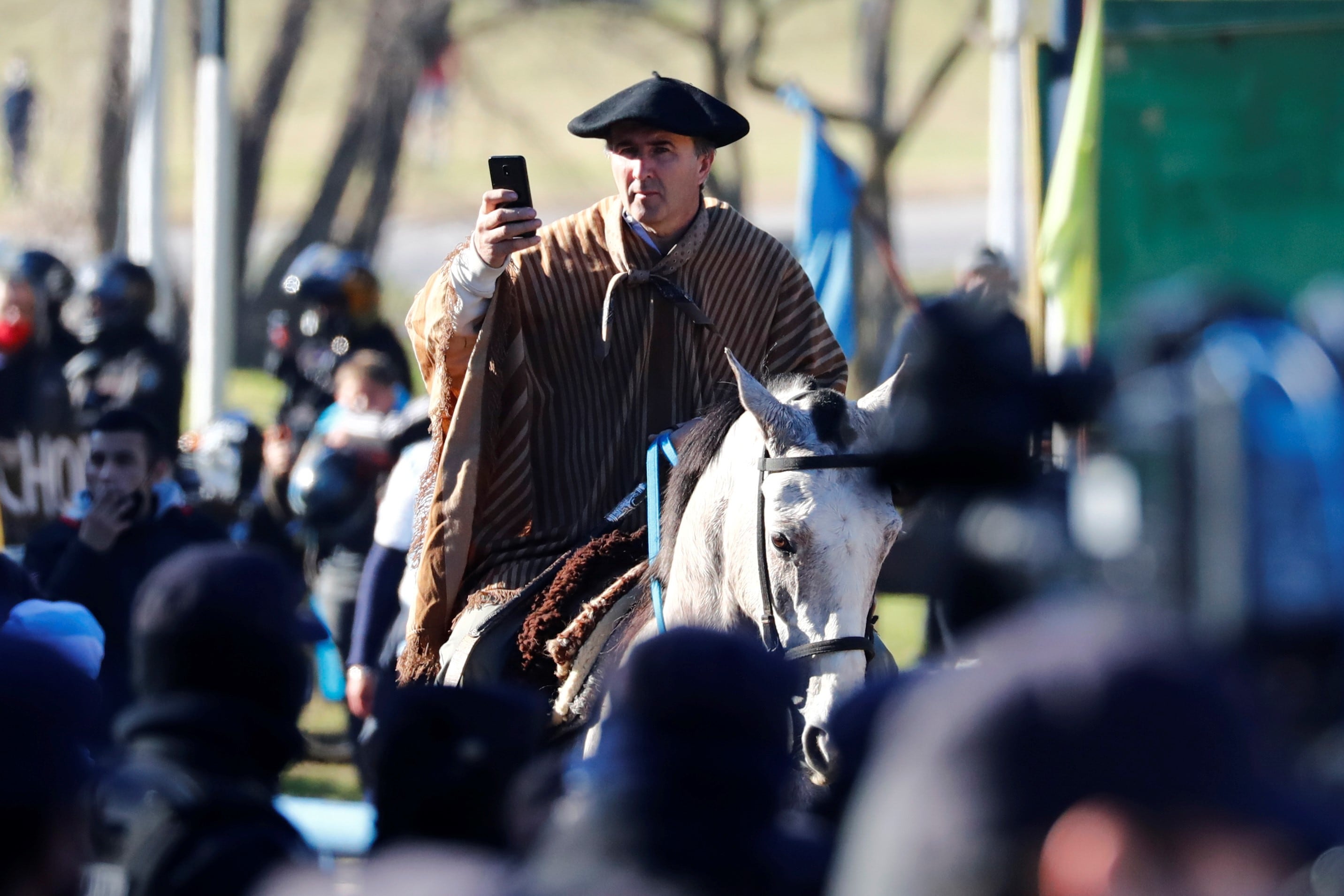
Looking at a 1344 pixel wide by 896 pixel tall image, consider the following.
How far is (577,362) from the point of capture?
451 centimetres

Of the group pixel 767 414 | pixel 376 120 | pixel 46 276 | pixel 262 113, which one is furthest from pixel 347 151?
pixel 767 414

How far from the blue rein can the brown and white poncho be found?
24cm

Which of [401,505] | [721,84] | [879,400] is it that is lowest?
[401,505]

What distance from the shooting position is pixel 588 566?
4254 millimetres

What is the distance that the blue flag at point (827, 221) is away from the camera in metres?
8.52

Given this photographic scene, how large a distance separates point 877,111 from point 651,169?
15.5 m

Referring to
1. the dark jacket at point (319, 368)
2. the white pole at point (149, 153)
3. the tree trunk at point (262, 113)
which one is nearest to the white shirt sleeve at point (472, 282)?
the dark jacket at point (319, 368)

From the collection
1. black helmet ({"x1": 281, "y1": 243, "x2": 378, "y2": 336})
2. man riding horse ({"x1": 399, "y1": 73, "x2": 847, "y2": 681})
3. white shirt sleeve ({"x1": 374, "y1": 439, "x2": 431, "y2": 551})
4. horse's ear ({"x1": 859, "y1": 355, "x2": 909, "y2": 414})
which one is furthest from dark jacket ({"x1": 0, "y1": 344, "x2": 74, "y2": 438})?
horse's ear ({"x1": 859, "y1": 355, "x2": 909, "y2": 414})

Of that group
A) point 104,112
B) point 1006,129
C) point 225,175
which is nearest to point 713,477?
point 1006,129

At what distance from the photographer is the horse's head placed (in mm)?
3719

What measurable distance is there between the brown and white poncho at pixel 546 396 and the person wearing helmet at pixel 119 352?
4.12 m

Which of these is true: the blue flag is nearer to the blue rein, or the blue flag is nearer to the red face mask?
the red face mask

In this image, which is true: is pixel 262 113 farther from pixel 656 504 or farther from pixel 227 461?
pixel 656 504

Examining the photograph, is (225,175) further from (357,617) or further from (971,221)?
(971,221)
